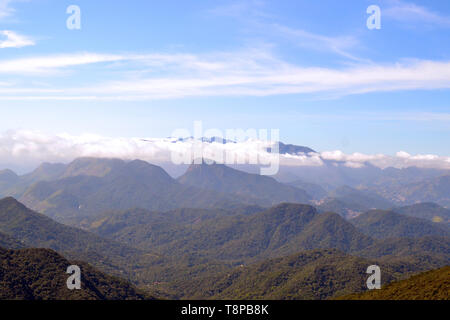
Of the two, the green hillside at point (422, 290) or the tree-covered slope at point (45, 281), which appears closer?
the green hillside at point (422, 290)

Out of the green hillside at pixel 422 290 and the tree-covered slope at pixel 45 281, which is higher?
the green hillside at pixel 422 290

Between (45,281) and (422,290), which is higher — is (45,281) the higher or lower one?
the lower one

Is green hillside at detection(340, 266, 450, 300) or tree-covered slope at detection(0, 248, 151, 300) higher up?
green hillside at detection(340, 266, 450, 300)

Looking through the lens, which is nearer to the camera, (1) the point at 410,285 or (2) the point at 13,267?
(1) the point at 410,285

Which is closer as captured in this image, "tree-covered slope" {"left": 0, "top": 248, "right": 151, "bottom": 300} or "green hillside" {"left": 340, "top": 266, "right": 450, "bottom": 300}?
"green hillside" {"left": 340, "top": 266, "right": 450, "bottom": 300}

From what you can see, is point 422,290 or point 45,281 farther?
point 45,281
